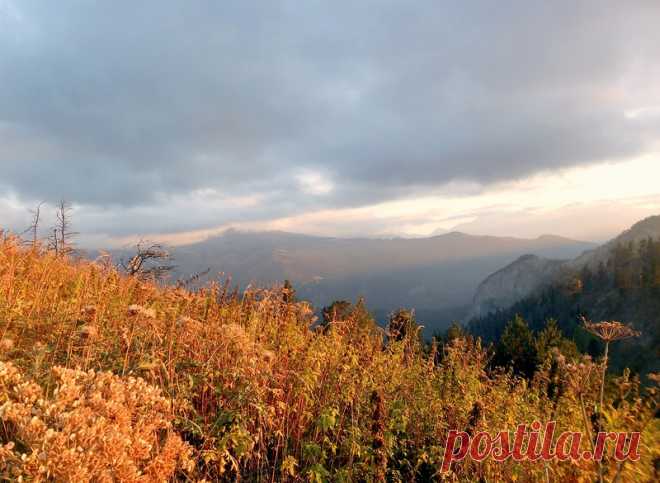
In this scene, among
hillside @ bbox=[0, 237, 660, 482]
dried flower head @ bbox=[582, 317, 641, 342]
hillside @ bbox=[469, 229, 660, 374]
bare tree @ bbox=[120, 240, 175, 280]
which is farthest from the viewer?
hillside @ bbox=[469, 229, 660, 374]

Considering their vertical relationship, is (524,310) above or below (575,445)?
below

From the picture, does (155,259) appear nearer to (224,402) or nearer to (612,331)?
(224,402)

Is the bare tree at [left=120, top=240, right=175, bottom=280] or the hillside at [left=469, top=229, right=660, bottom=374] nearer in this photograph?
the bare tree at [left=120, top=240, right=175, bottom=280]

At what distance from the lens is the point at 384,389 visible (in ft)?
17.8

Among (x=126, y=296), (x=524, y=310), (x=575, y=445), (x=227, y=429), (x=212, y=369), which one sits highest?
(x=126, y=296)

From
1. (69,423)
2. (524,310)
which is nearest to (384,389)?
(69,423)

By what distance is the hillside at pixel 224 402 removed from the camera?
9.12ft

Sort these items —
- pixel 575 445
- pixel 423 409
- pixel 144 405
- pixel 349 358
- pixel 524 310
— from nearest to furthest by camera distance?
1. pixel 144 405
2. pixel 575 445
3. pixel 423 409
4. pixel 349 358
5. pixel 524 310

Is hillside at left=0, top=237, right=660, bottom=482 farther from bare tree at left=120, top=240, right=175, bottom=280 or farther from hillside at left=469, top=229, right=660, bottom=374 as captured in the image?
hillside at left=469, top=229, right=660, bottom=374

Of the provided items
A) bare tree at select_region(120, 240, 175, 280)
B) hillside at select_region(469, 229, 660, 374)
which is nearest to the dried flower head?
bare tree at select_region(120, 240, 175, 280)

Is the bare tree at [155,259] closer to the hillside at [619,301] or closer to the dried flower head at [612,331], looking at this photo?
the dried flower head at [612,331]

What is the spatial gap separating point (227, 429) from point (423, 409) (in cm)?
257

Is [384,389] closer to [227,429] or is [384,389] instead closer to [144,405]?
[227,429]

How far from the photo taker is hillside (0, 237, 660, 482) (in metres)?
2.78
